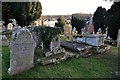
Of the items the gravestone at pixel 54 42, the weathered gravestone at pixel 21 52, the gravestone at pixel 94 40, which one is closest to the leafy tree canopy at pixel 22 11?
the gravestone at pixel 94 40

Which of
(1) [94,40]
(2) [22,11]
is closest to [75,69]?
(1) [94,40]

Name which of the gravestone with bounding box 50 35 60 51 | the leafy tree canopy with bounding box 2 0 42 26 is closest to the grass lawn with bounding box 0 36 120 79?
the gravestone with bounding box 50 35 60 51

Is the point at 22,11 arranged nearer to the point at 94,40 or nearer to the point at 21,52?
the point at 94,40

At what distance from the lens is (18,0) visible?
1859 cm

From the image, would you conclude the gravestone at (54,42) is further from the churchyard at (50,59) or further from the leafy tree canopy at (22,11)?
the leafy tree canopy at (22,11)

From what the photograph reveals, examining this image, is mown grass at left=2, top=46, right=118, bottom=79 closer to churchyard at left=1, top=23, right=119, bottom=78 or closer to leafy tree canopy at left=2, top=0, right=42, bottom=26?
churchyard at left=1, top=23, right=119, bottom=78

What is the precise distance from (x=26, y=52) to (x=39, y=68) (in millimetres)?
787

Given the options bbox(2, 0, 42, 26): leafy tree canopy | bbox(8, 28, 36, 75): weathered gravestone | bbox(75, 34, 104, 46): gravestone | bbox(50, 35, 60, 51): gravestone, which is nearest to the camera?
bbox(8, 28, 36, 75): weathered gravestone

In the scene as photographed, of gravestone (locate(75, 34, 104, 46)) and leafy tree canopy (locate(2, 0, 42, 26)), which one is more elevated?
leafy tree canopy (locate(2, 0, 42, 26))

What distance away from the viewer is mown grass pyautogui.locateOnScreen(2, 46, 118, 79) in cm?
752

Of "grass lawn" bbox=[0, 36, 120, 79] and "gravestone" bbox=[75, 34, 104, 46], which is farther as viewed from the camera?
"gravestone" bbox=[75, 34, 104, 46]

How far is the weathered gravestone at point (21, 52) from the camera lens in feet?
24.4

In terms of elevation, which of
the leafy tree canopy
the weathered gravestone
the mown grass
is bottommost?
the mown grass

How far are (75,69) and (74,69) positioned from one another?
4 centimetres
